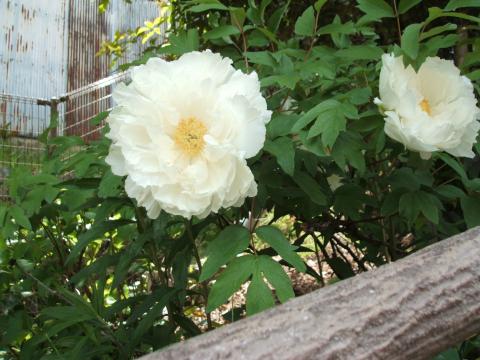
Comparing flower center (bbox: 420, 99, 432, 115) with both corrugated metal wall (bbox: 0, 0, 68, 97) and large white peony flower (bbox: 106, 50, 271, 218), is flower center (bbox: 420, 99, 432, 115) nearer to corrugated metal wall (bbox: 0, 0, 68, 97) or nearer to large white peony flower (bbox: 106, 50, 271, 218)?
large white peony flower (bbox: 106, 50, 271, 218)

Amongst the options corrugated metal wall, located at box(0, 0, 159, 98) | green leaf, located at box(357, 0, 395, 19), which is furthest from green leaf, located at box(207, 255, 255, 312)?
corrugated metal wall, located at box(0, 0, 159, 98)

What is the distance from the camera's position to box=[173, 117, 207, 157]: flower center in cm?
99

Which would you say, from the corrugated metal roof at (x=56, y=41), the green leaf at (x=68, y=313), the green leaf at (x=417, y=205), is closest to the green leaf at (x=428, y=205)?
the green leaf at (x=417, y=205)

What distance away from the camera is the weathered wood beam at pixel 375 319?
0.60 meters

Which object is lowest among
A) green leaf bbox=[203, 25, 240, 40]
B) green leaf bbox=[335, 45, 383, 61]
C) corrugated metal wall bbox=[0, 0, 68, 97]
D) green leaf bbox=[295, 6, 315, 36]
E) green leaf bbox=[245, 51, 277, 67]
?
green leaf bbox=[245, 51, 277, 67]

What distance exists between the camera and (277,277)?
3.11ft

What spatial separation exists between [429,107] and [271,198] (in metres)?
0.38

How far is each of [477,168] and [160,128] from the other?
3.80ft

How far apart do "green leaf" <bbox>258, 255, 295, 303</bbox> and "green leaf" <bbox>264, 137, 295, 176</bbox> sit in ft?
0.51

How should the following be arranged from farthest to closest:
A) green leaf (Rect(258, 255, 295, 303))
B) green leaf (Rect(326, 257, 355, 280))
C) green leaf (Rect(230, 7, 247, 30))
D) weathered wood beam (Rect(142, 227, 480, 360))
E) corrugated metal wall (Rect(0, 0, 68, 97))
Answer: corrugated metal wall (Rect(0, 0, 68, 97))
green leaf (Rect(326, 257, 355, 280))
green leaf (Rect(230, 7, 247, 30))
green leaf (Rect(258, 255, 295, 303))
weathered wood beam (Rect(142, 227, 480, 360))

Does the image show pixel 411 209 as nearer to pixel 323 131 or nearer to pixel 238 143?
pixel 323 131

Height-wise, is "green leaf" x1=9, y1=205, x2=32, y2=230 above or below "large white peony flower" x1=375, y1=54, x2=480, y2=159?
below

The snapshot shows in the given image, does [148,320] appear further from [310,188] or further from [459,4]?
[459,4]

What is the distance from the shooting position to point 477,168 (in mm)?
1781
